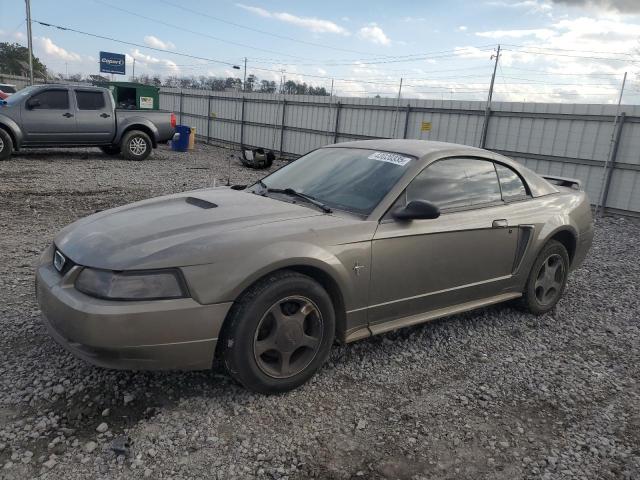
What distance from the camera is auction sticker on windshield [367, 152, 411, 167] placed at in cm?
379

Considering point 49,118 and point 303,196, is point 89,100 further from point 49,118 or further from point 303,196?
point 303,196

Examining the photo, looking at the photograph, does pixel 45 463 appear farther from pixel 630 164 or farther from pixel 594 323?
pixel 630 164

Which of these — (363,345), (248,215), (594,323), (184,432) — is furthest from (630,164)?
(184,432)

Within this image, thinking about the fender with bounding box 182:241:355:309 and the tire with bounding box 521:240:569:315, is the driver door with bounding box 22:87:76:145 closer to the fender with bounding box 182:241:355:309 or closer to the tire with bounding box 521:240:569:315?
the fender with bounding box 182:241:355:309

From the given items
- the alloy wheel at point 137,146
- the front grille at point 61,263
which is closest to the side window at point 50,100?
the alloy wheel at point 137,146

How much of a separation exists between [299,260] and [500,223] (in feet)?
6.24

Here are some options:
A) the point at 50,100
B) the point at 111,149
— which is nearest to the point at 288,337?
the point at 50,100

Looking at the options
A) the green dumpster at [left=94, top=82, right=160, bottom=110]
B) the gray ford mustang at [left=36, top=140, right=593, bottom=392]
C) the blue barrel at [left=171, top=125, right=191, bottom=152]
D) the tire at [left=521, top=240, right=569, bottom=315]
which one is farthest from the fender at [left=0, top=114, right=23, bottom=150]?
the tire at [left=521, top=240, right=569, bottom=315]

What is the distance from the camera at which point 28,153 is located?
47.5 ft

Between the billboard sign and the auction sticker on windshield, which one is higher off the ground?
the billboard sign

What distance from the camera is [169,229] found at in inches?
119

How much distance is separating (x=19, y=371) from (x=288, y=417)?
1.71 meters

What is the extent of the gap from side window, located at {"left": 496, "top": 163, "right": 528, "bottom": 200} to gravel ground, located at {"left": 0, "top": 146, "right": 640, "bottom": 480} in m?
1.10

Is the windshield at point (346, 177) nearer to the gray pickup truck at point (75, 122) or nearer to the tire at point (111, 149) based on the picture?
the gray pickup truck at point (75, 122)
